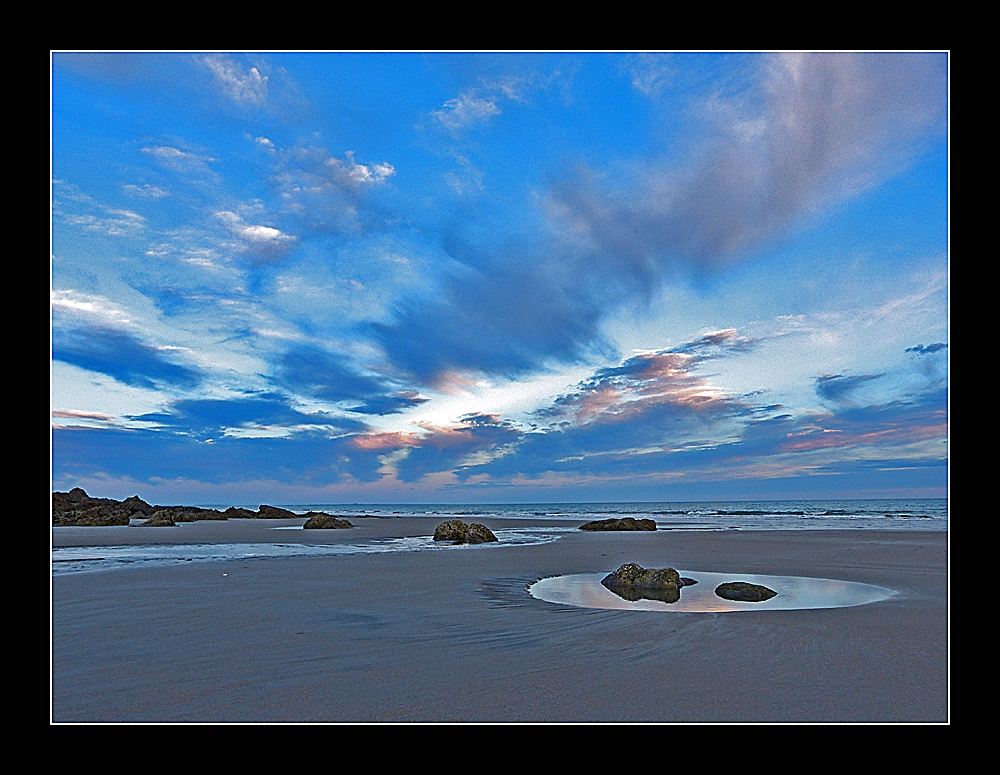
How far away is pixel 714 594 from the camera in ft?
33.7

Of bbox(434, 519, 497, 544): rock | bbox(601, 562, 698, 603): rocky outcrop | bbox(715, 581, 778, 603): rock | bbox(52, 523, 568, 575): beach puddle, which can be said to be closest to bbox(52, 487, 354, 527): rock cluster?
bbox(52, 523, 568, 575): beach puddle

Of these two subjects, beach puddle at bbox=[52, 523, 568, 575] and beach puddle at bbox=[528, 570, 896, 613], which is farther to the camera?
beach puddle at bbox=[52, 523, 568, 575]

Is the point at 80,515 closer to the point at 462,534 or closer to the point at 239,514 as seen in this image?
the point at 239,514

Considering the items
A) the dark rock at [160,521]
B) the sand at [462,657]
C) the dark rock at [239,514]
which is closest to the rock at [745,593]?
the sand at [462,657]

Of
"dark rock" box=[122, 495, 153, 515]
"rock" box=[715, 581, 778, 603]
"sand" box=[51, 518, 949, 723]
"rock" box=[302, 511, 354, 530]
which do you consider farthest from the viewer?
"dark rock" box=[122, 495, 153, 515]

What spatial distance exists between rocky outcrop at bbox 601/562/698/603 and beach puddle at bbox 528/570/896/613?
6.0 inches

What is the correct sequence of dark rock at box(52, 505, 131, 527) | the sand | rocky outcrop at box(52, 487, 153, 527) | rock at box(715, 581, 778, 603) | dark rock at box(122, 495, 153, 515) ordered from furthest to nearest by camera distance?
dark rock at box(122, 495, 153, 515) < rocky outcrop at box(52, 487, 153, 527) < dark rock at box(52, 505, 131, 527) < rock at box(715, 581, 778, 603) < the sand

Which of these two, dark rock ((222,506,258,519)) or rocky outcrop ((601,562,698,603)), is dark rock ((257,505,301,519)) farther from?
rocky outcrop ((601,562,698,603))

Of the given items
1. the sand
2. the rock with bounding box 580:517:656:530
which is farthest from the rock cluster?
the sand

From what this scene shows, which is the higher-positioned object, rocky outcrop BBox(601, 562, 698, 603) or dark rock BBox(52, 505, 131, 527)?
rocky outcrop BBox(601, 562, 698, 603)

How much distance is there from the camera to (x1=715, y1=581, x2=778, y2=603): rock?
9.84m

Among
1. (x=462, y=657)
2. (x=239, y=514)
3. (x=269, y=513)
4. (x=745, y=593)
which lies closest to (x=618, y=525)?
(x=745, y=593)
